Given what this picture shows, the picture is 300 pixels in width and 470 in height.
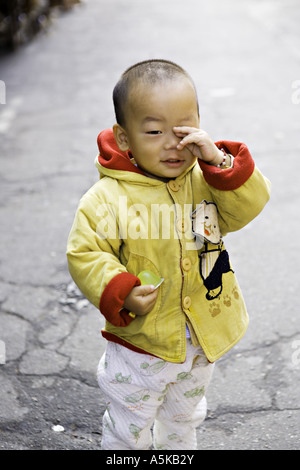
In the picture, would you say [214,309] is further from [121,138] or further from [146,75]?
[146,75]

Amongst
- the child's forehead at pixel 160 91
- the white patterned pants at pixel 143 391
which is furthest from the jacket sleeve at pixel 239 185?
the white patterned pants at pixel 143 391

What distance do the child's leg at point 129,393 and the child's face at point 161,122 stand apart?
2.06 ft

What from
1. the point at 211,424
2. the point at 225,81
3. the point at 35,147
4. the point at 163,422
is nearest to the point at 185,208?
the point at 163,422

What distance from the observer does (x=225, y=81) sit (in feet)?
24.7

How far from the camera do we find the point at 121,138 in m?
1.97

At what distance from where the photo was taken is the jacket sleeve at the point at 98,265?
1.82 metres

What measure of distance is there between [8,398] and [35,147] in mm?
3579

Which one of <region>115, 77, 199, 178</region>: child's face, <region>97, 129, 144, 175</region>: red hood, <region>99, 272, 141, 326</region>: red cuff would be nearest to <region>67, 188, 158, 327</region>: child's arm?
<region>99, 272, 141, 326</region>: red cuff

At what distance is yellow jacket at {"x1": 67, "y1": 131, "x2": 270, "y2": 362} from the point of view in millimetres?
1869

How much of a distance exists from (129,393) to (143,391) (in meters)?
0.05

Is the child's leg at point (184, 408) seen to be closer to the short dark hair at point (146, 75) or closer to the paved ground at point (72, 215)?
the paved ground at point (72, 215)

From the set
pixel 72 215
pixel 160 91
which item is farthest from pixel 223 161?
pixel 72 215
